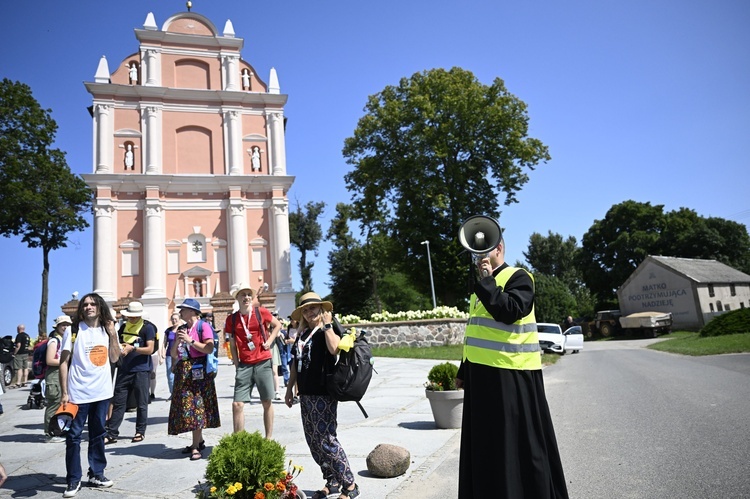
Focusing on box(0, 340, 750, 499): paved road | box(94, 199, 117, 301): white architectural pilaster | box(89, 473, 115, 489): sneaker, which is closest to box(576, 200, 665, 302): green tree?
box(0, 340, 750, 499): paved road

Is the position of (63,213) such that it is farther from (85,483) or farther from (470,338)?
(470,338)

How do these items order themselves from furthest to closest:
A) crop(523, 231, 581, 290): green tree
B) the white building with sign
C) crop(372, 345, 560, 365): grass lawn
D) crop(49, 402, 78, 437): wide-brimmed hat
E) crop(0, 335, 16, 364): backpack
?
crop(523, 231, 581, 290): green tree, the white building with sign, crop(372, 345, 560, 365): grass lawn, crop(0, 335, 16, 364): backpack, crop(49, 402, 78, 437): wide-brimmed hat

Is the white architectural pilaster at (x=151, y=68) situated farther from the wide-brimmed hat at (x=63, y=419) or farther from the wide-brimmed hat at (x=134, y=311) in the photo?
the wide-brimmed hat at (x=63, y=419)

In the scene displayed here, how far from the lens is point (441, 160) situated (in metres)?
34.2

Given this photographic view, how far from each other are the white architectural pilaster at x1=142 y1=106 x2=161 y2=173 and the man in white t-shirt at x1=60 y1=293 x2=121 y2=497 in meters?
32.8

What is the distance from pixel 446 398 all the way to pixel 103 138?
1397 inches

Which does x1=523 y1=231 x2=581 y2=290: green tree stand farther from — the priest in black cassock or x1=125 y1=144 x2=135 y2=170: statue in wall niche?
the priest in black cassock

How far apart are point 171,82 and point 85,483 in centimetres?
Answer: 3755

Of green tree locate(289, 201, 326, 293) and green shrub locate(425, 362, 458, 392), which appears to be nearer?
green shrub locate(425, 362, 458, 392)

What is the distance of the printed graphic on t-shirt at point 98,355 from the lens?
5.92 m

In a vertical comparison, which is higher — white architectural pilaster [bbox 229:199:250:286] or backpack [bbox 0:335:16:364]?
white architectural pilaster [bbox 229:199:250:286]

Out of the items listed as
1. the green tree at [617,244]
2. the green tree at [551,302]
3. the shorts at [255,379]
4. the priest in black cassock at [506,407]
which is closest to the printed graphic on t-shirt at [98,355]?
the shorts at [255,379]

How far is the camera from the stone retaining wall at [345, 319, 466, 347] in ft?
81.6

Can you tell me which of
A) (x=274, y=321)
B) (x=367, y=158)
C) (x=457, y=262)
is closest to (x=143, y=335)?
(x=274, y=321)
